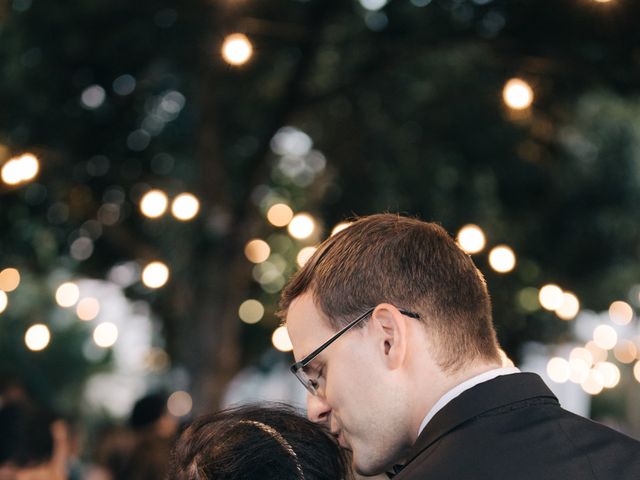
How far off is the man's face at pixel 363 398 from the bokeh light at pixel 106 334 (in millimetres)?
8528

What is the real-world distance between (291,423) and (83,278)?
33.7 ft

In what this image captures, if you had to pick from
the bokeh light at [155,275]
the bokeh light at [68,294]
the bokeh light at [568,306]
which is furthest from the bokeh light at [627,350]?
the bokeh light at [155,275]

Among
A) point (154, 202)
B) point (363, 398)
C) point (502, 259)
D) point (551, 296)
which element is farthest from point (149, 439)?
point (551, 296)

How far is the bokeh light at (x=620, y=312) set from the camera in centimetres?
1603

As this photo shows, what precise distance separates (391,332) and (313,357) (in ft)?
0.77

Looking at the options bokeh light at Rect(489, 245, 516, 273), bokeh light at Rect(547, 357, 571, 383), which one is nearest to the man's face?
bokeh light at Rect(489, 245, 516, 273)

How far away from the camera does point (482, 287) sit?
246cm

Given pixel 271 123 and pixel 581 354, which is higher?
pixel 271 123

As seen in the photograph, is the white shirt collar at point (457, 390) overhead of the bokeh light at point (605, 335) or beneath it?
→ overhead

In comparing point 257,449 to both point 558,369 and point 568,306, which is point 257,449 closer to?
point 568,306

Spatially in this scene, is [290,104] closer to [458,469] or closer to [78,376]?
[458,469]

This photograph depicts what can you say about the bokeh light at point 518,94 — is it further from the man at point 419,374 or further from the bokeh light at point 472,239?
the man at point 419,374

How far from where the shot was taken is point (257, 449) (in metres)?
1.91

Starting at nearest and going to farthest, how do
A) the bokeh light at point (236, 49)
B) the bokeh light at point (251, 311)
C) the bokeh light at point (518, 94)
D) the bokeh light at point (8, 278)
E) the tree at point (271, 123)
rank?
the bokeh light at point (236, 49), the bokeh light at point (518, 94), the tree at point (271, 123), the bokeh light at point (8, 278), the bokeh light at point (251, 311)
